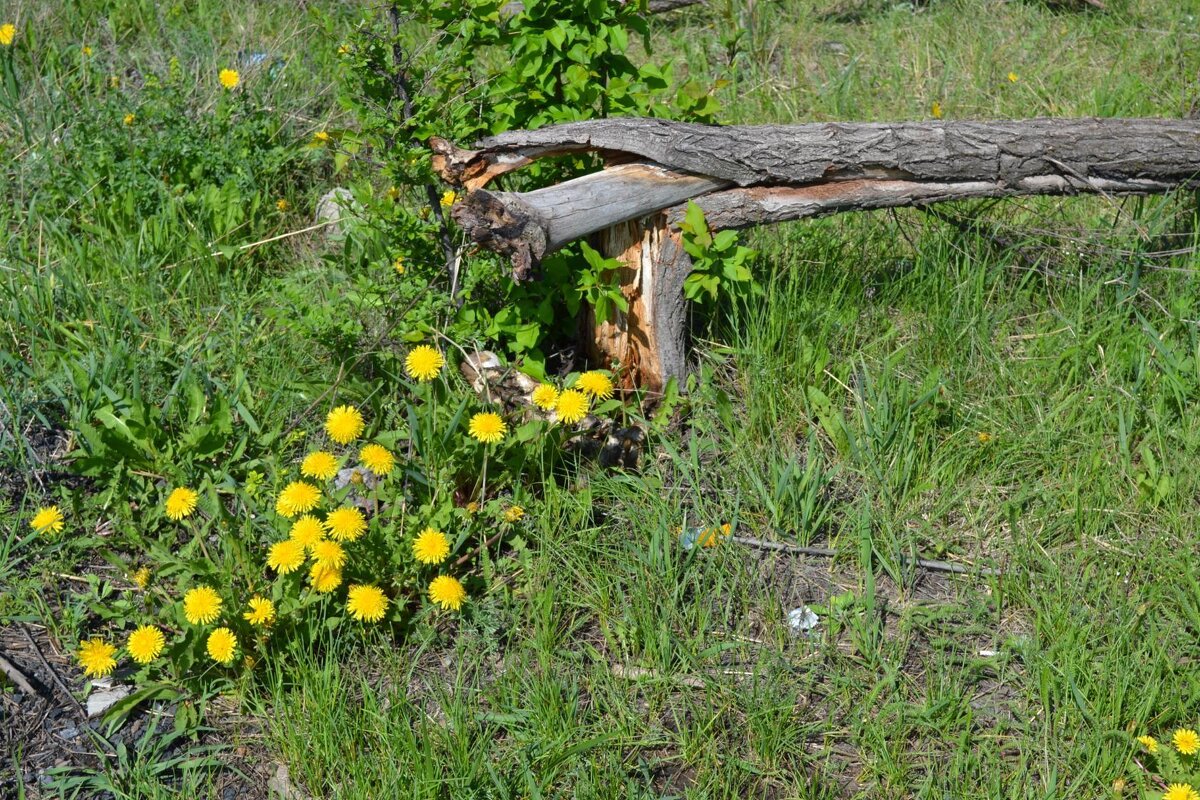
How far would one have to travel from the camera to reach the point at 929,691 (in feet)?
8.49

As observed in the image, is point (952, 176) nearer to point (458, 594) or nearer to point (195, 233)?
point (458, 594)

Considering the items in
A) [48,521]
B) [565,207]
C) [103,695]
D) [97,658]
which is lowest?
[103,695]

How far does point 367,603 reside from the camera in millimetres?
2539

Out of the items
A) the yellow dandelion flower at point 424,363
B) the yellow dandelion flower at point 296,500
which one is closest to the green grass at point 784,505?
the yellow dandelion flower at point 296,500

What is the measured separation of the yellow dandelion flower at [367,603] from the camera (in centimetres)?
254

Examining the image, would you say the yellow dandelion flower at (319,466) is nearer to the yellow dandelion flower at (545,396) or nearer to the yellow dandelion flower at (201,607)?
the yellow dandelion flower at (201,607)

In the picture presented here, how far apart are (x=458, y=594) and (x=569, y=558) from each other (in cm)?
41

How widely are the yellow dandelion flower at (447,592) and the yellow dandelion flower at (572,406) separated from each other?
1.70 ft

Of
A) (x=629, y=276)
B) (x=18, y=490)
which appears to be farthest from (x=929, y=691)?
(x=18, y=490)

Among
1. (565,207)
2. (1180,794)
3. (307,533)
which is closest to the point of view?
(1180,794)

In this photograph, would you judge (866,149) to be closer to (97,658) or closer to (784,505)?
(784,505)

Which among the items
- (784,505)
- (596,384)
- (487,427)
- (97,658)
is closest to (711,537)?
(784,505)

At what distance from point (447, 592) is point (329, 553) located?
0.30 meters

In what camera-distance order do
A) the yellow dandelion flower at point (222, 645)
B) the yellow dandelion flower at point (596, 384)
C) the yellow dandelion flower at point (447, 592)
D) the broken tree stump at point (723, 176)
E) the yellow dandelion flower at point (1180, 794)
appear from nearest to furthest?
the yellow dandelion flower at point (1180, 794), the yellow dandelion flower at point (222, 645), the yellow dandelion flower at point (447, 592), the yellow dandelion flower at point (596, 384), the broken tree stump at point (723, 176)
